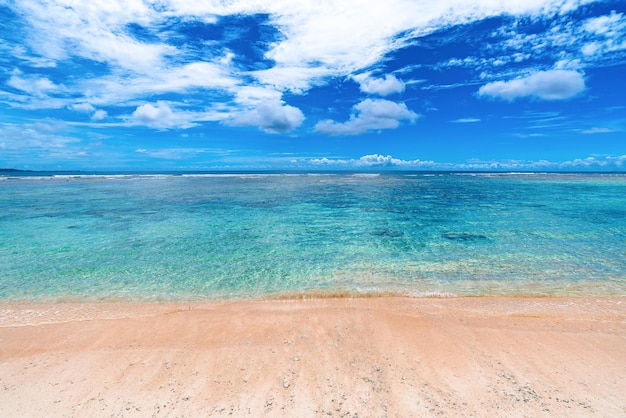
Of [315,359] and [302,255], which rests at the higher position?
[315,359]

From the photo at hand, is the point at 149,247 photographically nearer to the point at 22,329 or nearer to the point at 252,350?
the point at 22,329

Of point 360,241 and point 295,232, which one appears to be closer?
point 360,241

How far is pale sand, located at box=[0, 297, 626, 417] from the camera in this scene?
4992 mm

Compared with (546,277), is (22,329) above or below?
above

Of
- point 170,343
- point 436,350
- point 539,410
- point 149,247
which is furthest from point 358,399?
point 149,247

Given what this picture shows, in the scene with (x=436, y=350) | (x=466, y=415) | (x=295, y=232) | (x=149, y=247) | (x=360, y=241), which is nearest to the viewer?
(x=466, y=415)

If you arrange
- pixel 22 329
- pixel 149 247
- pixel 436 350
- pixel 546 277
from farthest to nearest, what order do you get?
1. pixel 149 247
2. pixel 546 277
3. pixel 22 329
4. pixel 436 350

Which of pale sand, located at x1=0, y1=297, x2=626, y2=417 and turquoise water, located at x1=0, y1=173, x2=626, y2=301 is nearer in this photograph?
pale sand, located at x1=0, y1=297, x2=626, y2=417

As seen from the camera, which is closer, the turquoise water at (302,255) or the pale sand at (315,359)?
the pale sand at (315,359)

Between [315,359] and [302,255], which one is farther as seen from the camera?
[302,255]

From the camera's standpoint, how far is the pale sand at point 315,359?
4.99 meters

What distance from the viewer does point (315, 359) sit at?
243 inches

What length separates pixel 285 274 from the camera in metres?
11.3

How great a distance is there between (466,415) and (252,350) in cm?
407
